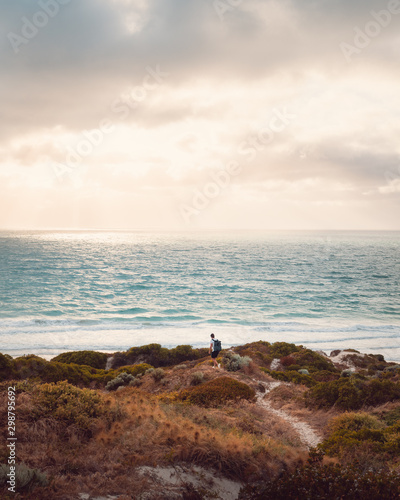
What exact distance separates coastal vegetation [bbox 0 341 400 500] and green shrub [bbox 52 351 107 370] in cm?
609

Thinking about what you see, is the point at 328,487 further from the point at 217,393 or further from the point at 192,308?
the point at 192,308

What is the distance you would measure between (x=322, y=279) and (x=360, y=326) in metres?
26.9

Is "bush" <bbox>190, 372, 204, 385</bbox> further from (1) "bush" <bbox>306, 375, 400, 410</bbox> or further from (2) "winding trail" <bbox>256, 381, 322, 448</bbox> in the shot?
(1) "bush" <bbox>306, 375, 400, 410</bbox>

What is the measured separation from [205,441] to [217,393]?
540 cm

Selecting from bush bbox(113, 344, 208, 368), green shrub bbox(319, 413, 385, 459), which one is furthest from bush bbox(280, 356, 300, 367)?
Answer: green shrub bbox(319, 413, 385, 459)

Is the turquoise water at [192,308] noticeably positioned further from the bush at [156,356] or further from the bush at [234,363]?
the bush at [234,363]

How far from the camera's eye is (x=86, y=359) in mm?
19422

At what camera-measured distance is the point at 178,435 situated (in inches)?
248

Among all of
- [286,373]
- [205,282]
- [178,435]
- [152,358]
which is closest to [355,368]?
[286,373]

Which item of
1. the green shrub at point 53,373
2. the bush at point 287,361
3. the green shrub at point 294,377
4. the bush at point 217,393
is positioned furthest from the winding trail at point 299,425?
the green shrub at point 53,373

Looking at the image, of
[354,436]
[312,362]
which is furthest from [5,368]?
[312,362]

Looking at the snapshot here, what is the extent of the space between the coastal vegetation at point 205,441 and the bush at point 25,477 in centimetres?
Answer: 1

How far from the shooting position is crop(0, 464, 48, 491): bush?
4430 millimetres

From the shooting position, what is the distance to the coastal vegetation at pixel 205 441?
481cm
